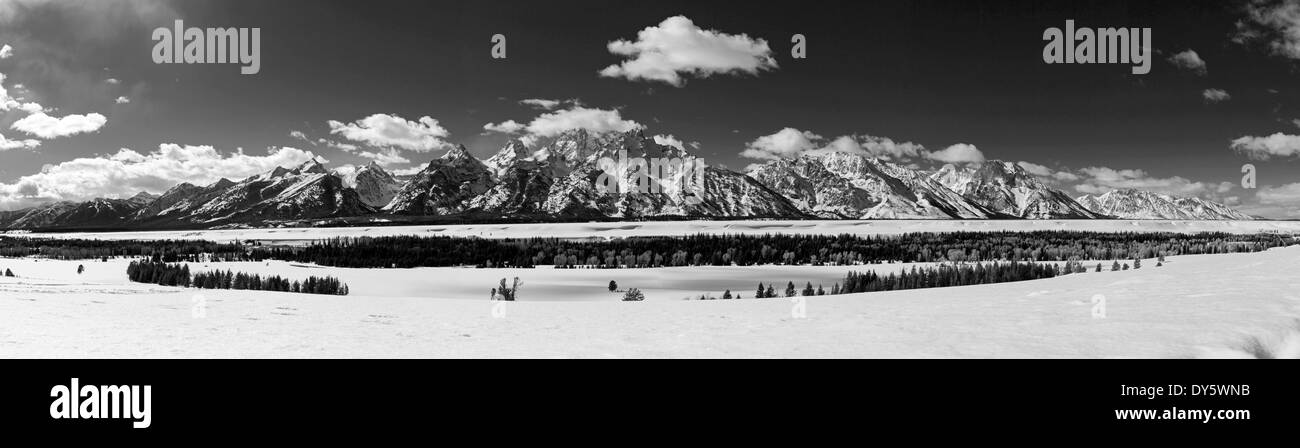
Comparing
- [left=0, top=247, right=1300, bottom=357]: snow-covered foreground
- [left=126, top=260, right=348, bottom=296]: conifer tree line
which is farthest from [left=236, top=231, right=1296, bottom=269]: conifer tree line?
[left=0, top=247, right=1300, bottom=357]: snow-covered foreground

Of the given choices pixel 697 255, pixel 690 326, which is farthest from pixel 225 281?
pixel 697 255

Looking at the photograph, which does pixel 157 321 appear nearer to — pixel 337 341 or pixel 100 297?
pixel 337 341

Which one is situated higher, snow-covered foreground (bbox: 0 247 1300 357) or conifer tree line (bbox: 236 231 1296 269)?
snow-covered foreground (bbox: 0 247 1300 357)

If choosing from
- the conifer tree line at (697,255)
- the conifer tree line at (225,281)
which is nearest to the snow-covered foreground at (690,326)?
the conifer tree line at (225,281)

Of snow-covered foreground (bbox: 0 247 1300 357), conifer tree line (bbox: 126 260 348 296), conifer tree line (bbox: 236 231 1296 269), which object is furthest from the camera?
conifer tree line (bbox: 236 231 1296 269)

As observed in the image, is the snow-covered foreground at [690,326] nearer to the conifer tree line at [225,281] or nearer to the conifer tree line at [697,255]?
the conifer tree line at [225,281]

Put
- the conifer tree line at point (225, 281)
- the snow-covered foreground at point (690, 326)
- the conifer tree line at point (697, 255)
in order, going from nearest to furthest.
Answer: the snow-covered foreground at point (690, 326) < the conifer tree line at point (225, 281) < the conifer tree line at point (697, 255)

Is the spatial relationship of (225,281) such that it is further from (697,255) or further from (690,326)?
(697,255)

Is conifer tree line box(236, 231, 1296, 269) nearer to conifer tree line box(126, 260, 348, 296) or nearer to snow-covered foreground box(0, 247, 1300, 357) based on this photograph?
conifer tree line box(126, 260, 348, 296)
